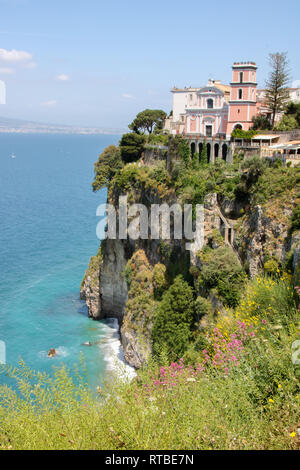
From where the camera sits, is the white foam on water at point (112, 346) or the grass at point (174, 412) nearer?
the grass at point (174, 412)

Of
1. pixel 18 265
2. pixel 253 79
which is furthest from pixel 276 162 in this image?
Answer: pixel 18 265

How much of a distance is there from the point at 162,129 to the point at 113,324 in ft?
76.0

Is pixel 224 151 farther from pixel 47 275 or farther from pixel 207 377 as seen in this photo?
pixel 207 377

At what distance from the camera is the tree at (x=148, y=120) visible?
52812 millimetres

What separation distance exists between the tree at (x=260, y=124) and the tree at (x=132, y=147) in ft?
37.1

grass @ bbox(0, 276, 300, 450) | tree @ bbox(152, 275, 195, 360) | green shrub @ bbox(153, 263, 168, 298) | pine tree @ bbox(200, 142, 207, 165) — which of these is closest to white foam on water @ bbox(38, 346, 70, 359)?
green shrub @ bbox(153, 263, 168, 298)

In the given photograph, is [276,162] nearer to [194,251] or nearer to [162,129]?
[194,251]

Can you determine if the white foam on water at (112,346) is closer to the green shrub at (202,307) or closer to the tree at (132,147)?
the green shrub at (202,307)

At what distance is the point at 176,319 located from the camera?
30.9m

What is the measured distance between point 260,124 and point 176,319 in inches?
791

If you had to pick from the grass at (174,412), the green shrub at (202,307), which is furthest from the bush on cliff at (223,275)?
the grass at (174,412)

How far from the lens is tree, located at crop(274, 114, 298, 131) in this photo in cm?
3928

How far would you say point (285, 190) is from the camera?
27.5 meters
